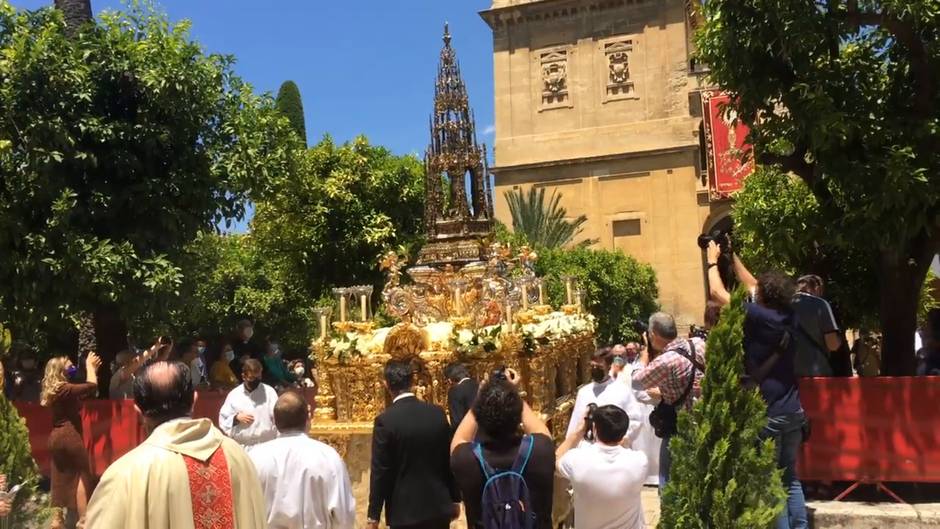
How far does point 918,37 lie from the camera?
24.8ft

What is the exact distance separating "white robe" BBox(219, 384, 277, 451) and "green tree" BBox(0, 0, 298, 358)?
277 cm

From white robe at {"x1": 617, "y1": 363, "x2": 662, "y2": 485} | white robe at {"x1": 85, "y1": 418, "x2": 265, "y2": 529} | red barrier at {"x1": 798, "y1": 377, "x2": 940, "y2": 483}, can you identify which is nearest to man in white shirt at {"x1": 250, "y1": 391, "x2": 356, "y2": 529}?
white robe at {"x1": 85, "y1": 418, "x2": 265, "y2": 529}

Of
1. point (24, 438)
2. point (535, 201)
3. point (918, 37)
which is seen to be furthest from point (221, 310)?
point (918, 37)

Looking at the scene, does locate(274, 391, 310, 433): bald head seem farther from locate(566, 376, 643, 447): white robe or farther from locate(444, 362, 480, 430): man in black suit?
locate(566, 376, 643, 447): white robe

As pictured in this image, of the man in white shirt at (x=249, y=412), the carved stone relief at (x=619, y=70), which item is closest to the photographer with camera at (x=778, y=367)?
the man in white shirt at (x=249, y=412)

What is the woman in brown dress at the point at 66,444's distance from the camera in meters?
7.30

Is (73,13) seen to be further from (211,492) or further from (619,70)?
(619,70)

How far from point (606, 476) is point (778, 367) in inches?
78.2

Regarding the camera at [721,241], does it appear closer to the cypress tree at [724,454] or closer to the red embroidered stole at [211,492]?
the cypress tree at [724,454]

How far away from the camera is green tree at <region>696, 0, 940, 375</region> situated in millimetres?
7277

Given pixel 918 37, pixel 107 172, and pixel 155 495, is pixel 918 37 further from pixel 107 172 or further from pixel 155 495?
pixel 107 172

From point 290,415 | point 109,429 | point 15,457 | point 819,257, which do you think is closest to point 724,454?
point 290,415

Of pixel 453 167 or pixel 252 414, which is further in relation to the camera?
pixel 453 167

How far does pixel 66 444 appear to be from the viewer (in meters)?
7.29
